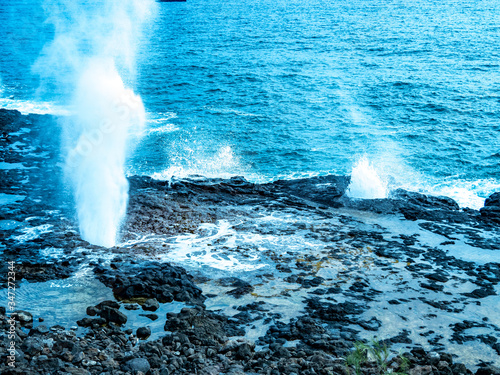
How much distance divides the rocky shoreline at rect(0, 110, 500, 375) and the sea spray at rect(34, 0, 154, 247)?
0.96m

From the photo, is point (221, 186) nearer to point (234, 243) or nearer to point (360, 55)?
→ point (234, 243)

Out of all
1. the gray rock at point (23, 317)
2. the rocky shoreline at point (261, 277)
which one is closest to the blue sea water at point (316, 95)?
the rocky shoreline at point (261, 277)

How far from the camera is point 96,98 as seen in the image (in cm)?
3991

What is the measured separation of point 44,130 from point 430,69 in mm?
35765

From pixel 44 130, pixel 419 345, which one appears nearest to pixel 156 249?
pixel 419 345

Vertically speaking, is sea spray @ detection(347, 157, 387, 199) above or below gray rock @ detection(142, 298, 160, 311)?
above

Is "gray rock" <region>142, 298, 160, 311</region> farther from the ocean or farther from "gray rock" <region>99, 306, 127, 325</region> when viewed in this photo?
"gray rock" <region>99, 306, 127, 325</region>

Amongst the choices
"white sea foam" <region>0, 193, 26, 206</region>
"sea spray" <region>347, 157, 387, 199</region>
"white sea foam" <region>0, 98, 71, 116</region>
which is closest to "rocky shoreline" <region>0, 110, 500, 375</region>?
"white sea foam" <region>0, 193, 26, 206</region>

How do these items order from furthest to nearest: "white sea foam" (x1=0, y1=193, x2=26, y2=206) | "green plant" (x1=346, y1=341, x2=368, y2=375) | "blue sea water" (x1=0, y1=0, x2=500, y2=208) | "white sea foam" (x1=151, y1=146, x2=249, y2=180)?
"blue sea water" (x1=0, y1=0, x2=500, y2=208)
"white sea foam" (x1=151, y1=146, x2=249, y2=180)
"white sea foam" (x1=0, y1=193, x2=26, y2=206)
"green plant" (x1=346, y1=341, x2=368, y2=375)

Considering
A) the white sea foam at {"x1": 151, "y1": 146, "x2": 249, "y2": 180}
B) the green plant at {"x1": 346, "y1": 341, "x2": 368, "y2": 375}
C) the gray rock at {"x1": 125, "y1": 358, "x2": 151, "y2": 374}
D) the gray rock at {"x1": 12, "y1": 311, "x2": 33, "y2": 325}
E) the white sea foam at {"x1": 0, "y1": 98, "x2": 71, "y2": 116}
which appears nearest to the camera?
the gray rock at {"x1": 125, "y1": 358, "x2": 151, "y2": 374}

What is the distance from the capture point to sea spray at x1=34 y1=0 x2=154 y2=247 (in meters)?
24.3

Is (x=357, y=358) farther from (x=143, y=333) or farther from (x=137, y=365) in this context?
(x=143, y=333)

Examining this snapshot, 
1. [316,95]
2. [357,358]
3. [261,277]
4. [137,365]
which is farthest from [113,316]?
[316,95]

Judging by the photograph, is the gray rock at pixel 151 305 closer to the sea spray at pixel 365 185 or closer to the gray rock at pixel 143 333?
the gray rock at pixel 143 333
